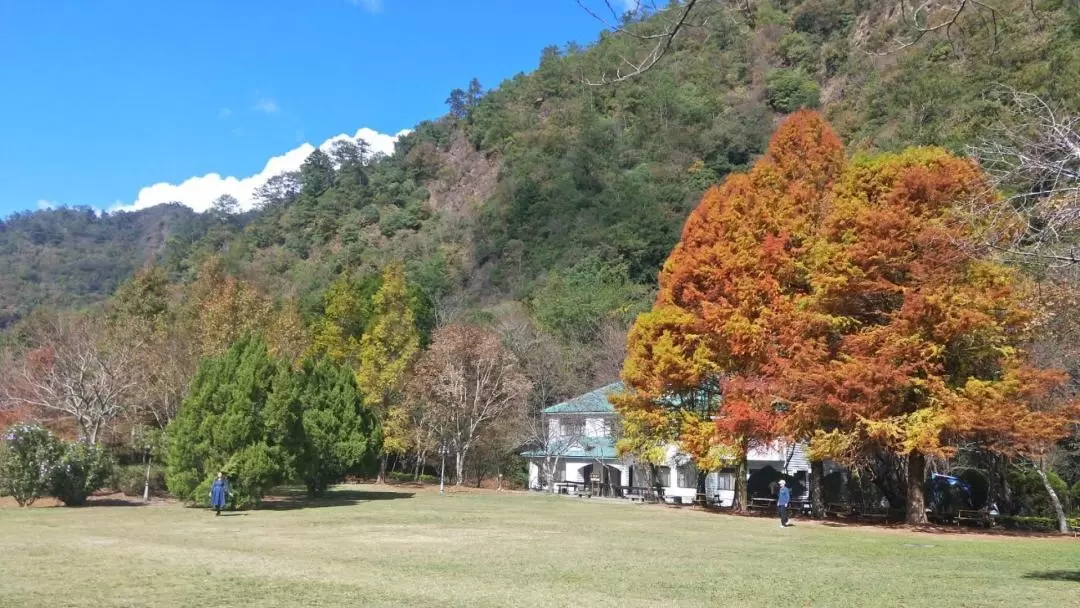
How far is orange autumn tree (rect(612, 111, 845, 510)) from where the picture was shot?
29.2 metres

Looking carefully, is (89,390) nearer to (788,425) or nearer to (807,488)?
(788,425)

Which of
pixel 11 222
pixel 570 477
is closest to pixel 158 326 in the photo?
pixel 570 477

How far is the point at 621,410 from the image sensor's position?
3284cm

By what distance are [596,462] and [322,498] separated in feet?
59.0

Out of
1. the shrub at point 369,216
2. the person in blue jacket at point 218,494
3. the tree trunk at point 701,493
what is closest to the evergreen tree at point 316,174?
the shrub at point 369,216

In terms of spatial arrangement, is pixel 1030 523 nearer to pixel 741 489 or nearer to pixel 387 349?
pixel 741 489

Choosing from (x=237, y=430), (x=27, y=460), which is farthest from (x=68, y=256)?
(x=237, y=430)

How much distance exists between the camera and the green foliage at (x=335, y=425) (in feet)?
119

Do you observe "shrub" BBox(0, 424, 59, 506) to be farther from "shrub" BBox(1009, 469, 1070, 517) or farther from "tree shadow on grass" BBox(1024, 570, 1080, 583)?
"shrub" BBox(1009, 469, 1070, 517)

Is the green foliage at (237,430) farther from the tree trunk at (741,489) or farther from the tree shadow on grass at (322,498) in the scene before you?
the tree trunk at (741,489)

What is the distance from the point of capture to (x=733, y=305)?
30172mm

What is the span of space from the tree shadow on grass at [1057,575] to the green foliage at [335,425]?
1079 inches

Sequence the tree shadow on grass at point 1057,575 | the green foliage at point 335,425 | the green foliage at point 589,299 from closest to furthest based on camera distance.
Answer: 1. the tree shadow on grass at point 1057,575
2. the green foliage at point 335,425
3. the green foliage at point 589,299

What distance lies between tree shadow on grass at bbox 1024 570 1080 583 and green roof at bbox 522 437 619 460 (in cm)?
3237
